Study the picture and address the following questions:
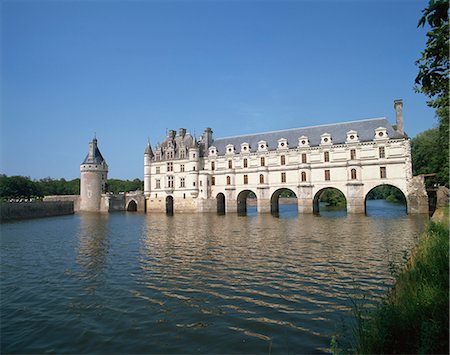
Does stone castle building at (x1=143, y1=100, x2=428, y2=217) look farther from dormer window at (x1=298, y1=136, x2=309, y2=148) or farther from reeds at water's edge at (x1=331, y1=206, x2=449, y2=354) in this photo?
reeds at water's edge at (x1=331, y1=206, x2=449, y2=354)

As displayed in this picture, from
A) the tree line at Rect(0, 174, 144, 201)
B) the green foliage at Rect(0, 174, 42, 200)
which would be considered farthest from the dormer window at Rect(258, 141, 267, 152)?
the green foliage at Rect(0, 174, 42, 200)

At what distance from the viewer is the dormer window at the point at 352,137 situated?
40812mm

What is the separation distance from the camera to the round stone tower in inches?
2461

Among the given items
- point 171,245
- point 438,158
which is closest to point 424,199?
point 438,158

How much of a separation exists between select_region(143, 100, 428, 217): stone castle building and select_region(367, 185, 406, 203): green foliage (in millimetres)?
23055

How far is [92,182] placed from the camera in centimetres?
6278

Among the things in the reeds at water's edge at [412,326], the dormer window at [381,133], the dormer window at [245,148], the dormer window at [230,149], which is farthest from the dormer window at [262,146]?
the reeds at water's edge at [412,326]

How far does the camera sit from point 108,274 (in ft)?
41.7

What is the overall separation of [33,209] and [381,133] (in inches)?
2127

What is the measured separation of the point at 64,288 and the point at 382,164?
38.1 m

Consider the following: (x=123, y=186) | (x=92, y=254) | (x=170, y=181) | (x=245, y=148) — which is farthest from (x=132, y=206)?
(x=92, y=254)

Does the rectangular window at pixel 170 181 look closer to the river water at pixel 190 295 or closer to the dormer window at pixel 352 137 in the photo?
the dormer window at pixel 352 137

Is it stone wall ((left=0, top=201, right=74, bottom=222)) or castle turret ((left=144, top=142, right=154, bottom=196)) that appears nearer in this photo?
stone wall ((left=0, top=201, right=74, bottom=222))

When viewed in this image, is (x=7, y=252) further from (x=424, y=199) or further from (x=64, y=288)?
(x=424, y=199)
